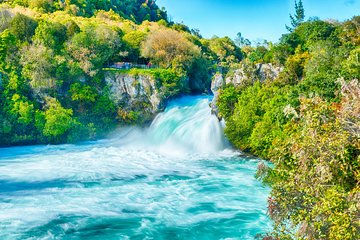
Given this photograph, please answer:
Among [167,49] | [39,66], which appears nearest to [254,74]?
[167,49]

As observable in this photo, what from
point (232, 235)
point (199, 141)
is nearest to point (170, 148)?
point (199, 141)

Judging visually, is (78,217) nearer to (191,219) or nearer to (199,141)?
(191,219)

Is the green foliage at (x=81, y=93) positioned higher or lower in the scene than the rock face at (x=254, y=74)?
lower

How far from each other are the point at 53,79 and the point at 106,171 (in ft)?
42.9

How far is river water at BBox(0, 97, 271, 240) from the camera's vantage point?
12836mm

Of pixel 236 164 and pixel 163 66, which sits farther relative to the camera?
pixel 163 66

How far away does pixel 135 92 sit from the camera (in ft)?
105

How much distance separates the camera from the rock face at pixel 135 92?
31688 mm

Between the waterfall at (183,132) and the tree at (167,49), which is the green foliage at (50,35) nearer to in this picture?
the tree at (167,49)

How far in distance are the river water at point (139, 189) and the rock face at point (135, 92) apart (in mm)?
3839

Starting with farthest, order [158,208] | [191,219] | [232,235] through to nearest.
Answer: [158,208], [191,219], [232,235]

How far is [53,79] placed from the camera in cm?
3012

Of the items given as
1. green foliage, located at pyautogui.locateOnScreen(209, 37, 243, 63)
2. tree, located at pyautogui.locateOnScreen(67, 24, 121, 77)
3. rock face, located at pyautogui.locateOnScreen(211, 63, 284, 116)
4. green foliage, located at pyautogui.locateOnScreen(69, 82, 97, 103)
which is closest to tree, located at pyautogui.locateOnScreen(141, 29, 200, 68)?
tree, located at pyautogui.locateOnScreen(67, 24, 121, 77)

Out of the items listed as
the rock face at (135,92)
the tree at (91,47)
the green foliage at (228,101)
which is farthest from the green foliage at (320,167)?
the tree at (91,47)
